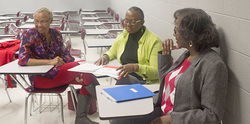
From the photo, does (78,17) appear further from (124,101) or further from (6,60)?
(124,101)

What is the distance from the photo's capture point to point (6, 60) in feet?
11.5

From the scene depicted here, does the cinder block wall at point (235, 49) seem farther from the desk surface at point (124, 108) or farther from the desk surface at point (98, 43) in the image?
the desk surface at point (98, 43)

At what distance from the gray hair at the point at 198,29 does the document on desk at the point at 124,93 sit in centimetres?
42

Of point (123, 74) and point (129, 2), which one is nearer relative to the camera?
point (123, 74)

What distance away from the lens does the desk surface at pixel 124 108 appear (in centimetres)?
145

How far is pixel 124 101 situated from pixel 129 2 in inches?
187

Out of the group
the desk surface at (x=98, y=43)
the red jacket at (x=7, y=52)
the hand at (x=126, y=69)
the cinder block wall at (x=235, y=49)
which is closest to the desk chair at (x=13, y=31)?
the red jacket at (x=7, y=52)

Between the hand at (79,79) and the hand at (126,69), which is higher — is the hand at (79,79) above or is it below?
below

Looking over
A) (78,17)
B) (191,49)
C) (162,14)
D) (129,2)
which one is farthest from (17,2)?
(191,49)

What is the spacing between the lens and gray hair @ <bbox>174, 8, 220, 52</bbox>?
1594 mm

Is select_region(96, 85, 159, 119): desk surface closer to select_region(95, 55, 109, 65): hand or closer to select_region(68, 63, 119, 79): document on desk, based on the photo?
select_region(68, 63, 119, 79): document on desk

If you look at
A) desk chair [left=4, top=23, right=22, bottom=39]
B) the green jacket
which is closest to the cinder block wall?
the green jacket

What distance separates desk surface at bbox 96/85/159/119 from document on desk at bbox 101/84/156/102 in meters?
0.03

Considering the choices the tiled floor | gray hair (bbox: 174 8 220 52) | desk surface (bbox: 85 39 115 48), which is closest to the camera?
gray hair (bbox: 174 8 220 52)
